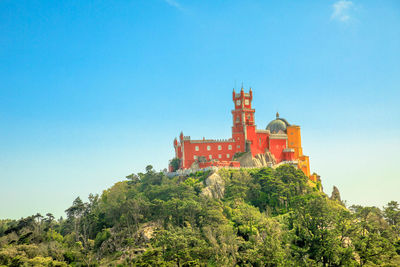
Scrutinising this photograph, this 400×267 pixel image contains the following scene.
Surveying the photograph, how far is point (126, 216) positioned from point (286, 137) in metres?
39.5

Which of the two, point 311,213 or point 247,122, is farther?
point 247,122

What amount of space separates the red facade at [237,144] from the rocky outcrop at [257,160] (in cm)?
104

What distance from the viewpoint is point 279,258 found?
2066 inches

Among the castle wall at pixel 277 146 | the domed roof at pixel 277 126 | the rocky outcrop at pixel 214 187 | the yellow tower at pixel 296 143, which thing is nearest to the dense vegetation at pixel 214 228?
the rocky outcrop at pixel 214 187

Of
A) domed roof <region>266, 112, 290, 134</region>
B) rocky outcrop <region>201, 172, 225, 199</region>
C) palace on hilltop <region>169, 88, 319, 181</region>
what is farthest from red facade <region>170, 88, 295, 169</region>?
rocky outcrop <region>201, 172, 225, 199</region>

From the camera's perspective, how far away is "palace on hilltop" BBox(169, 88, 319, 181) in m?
86.4

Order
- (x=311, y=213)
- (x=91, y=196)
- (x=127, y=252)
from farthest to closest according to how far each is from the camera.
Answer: (x=91, y=196)
(x=127, y=252)
(x=311, y=213)

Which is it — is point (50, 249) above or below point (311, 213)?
below

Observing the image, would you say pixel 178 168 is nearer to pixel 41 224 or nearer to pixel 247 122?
pixel 247 122

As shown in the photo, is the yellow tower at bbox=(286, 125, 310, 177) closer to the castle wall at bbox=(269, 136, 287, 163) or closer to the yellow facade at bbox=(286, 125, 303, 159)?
the yellow facade at bbox=(286, 125, 303, 159)

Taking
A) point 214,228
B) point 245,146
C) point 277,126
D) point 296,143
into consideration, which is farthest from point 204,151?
point 214,228

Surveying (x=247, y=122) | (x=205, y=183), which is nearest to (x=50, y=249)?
(x=205, y=183)

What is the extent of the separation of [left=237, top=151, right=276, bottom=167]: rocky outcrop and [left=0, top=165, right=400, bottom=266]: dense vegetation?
147 inches

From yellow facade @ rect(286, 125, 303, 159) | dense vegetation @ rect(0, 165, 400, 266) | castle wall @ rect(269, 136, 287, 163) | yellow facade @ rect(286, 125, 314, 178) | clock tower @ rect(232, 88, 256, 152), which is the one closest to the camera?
dense vegetation @ rect(0, 165, 400, 266)
